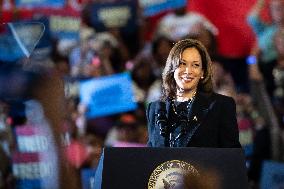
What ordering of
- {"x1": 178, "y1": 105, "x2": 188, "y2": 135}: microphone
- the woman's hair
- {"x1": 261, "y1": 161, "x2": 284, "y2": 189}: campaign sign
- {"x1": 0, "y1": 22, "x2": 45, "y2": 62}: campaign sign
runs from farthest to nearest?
{"x1": 261, "y1": 161, "x2": 284, "y2": 189}: campaign sign → the woman's hair → {"x1": 178, "y1": 105, "x2": 188, "y2": 135}: microphone → {"x1": 0, "y1": 22, "x2": 45, "y2": 62}: campaign sign

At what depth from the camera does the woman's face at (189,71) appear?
1925mm

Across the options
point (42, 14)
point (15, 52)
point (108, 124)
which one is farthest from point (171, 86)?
point (42, 14)

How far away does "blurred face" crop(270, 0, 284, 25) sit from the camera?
16.7 ft

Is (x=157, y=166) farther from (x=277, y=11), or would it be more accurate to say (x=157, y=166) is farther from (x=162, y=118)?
(x=277, y=11)

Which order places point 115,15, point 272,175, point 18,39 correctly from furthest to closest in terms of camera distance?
point 115,15 → point 272,175 → point 18,39

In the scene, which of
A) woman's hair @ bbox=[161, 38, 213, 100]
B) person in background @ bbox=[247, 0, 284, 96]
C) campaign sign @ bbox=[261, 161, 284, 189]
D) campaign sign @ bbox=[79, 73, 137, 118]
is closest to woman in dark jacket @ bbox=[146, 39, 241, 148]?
woman's hair @ bbox=[161, 38, 213, 100]

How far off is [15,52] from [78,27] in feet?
14.6

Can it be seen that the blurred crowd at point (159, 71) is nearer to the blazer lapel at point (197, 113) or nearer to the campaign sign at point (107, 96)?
the campaign sign at point (107, 96)

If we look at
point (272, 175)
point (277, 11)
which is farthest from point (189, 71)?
point (277, 11)

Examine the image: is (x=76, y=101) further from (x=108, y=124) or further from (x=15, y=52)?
(x=15, y=52)

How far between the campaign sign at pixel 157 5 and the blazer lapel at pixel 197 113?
334 cm

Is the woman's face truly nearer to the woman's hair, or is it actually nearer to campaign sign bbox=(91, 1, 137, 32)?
the woman's hair

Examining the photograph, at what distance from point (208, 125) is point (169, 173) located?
37 centimetres

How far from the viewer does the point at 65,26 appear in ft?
16.8
